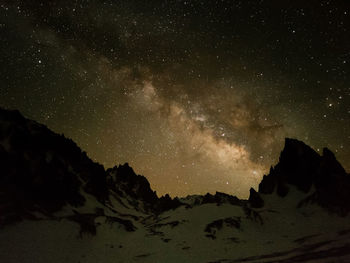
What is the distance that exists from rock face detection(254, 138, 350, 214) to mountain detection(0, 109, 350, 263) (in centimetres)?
44

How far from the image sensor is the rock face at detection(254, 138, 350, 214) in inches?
5389

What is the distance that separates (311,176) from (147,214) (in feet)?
260

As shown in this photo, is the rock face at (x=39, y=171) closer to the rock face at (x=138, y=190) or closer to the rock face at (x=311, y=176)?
the rock face at (x=138, y=190)

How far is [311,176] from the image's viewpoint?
150 m

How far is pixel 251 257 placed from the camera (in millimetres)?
85438

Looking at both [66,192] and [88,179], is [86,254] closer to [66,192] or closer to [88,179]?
[66,192]

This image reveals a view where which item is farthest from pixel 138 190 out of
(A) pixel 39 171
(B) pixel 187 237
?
(B) pixel 187 237

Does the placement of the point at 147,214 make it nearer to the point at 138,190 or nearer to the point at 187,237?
the point at 138,190

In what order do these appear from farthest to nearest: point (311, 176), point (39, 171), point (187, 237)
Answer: point (311, 176) → point (39, 171) → point (187, 237)

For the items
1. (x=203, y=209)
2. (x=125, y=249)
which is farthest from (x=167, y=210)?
(x=125, y=249)

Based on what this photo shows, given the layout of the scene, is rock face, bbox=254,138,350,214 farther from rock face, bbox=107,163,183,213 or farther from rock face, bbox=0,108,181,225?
rock face, bbox=0,108,181,225

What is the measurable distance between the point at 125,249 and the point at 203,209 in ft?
183

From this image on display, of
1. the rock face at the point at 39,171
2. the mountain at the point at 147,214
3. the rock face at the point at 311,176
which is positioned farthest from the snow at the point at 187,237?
the rock face at the point at 39,171

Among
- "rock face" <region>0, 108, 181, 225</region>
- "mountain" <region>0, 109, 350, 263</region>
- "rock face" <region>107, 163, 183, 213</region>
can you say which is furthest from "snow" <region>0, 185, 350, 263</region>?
"rock face" <region>107, 163, 183, 213</region>
